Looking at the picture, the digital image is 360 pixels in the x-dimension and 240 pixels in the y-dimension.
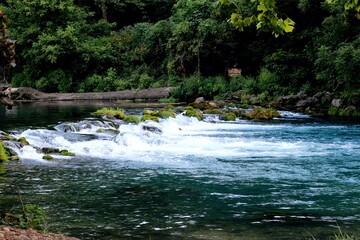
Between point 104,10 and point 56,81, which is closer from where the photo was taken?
point 56,81

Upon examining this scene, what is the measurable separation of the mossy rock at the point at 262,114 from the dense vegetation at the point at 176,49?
385 cm

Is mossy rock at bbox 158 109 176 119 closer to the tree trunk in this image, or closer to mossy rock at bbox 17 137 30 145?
mossy rock at bbox 17 137 30 145

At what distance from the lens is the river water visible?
8680 millimetres

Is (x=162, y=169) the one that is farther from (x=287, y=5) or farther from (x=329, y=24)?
(x=287, y=5)

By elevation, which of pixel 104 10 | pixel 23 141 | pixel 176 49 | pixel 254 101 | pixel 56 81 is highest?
pixel 104 10

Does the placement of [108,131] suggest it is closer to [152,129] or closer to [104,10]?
[152,129]

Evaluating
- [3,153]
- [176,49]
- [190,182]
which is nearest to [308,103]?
[176,49]

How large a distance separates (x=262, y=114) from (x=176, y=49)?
45.8 ft

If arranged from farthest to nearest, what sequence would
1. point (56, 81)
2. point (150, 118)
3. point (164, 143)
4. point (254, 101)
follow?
point (56, 81)
point (254, 101)
point (150, 118)
point (164, 143)

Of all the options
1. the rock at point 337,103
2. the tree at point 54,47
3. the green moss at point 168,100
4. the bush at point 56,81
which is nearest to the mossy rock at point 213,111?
the rock at point 337,103

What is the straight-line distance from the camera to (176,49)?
3941 cm

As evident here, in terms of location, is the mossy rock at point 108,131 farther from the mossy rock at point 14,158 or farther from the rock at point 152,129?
the mossy rock at point 14,158

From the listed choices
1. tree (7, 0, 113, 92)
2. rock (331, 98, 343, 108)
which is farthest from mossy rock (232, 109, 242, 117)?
tree (7, 0, 113, 92)

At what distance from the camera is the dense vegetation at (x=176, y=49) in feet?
108
